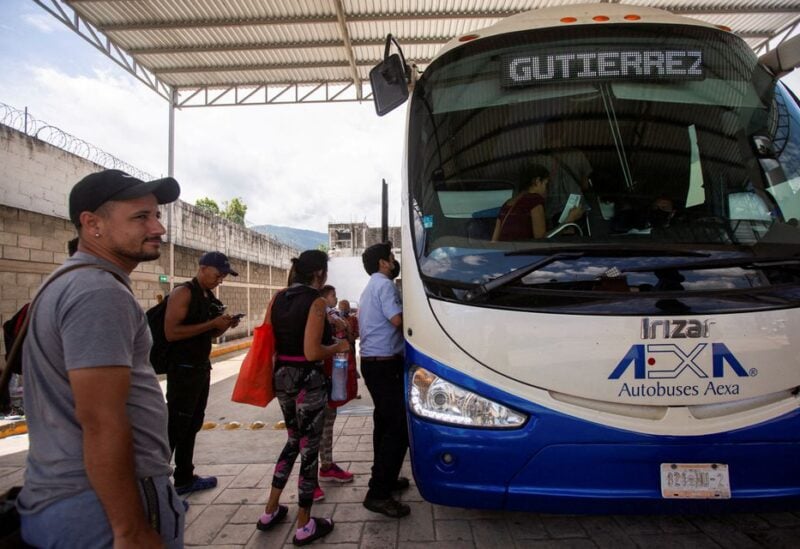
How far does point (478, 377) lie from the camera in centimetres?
219

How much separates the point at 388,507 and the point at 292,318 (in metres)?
1.41

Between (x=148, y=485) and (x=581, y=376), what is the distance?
1.70 meters

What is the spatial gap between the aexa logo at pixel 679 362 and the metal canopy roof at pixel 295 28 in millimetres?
8232

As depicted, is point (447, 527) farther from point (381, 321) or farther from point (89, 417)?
point (89, 417)

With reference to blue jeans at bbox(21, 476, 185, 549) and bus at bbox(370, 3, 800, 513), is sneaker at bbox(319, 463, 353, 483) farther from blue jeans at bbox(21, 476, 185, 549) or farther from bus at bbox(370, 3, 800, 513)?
blue jeans at bbox(21, 476, 185, 549)

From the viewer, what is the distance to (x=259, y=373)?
310cm

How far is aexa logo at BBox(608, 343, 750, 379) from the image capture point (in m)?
2.01

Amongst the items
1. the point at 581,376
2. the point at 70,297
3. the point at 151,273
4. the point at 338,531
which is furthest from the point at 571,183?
the point at 151,273

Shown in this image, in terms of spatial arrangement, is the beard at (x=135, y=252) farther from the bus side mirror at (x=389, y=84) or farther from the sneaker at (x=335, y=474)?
the sneaker at (x=335, y=474)

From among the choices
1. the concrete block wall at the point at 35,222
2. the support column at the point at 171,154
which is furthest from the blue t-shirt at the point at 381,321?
the support column at the point at 171,154

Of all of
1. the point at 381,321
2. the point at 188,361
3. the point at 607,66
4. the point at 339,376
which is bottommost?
the point at 339,376

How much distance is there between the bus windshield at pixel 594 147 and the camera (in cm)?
238

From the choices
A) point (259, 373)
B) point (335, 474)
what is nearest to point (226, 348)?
point (335, 474)

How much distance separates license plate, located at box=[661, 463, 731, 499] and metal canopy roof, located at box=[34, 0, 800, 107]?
8.56 meters
